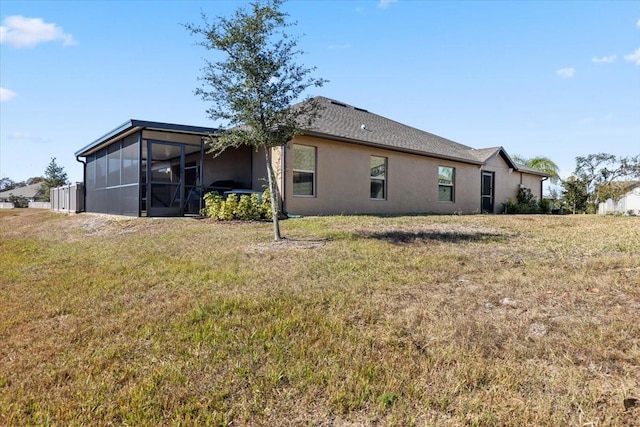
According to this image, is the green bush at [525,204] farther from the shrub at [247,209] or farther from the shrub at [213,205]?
the shrub at [213,205]

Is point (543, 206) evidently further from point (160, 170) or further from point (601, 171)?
point (160, 170)

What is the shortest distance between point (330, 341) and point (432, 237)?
536 cm

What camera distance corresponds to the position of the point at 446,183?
58.1 ft

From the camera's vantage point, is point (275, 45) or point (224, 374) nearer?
point (224, 374)

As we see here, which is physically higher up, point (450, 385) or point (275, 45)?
point (275, 45)

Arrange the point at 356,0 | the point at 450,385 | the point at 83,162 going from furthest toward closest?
the point at 83,162 < the point at 356,0 < the point at 450,385

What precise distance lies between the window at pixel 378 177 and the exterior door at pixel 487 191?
7907 millimetres

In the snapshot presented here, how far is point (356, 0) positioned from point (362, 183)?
6.16 metres

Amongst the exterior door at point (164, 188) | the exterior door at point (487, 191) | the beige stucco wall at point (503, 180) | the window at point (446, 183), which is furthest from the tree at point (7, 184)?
the beige stucco wall at point (503, 180)

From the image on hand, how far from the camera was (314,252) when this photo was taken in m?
6.36

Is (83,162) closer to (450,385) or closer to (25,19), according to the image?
(25,19)

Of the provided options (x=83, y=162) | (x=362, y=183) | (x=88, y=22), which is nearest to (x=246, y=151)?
(x=362, y=183)

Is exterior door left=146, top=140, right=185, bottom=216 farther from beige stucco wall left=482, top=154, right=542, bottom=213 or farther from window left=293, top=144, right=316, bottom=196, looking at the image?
beige stucco wall left=482, top=154, right=542, bottom=213

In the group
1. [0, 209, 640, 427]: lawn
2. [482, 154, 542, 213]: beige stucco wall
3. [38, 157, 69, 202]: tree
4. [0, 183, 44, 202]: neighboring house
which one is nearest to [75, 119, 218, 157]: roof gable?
[0, 209, 640, 427]: lawn
